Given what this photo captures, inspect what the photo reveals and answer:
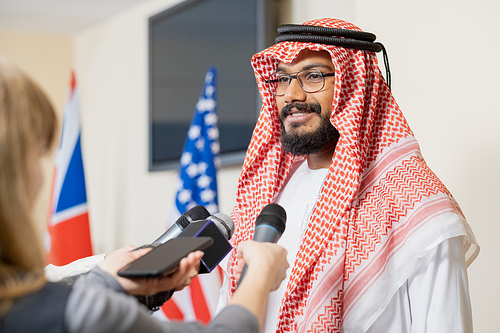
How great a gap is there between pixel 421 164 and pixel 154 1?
3194mm

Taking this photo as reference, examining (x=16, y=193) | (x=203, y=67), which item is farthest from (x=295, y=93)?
(x=203, y=67)

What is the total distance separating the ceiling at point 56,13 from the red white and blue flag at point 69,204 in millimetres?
892

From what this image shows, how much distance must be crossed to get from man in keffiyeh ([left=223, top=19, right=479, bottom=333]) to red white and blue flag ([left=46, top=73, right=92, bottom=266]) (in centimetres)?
244

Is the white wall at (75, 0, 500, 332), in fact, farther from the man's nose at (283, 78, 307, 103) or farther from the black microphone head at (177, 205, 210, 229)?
the black microphone head at (177, 205, 210, 229)

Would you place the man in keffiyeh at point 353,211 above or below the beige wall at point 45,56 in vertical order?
below

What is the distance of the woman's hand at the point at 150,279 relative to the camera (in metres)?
0.98

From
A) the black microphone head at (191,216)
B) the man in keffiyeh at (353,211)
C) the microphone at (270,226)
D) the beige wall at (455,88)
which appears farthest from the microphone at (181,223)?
the beige wall at (455,88)

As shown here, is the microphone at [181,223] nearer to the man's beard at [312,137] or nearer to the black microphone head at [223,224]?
the black microphone head at [223,224]

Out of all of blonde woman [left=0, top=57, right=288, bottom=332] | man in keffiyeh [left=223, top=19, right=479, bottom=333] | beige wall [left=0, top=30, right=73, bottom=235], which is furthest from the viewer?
beige wall [left=0, top=30, right=73, bottom=235]

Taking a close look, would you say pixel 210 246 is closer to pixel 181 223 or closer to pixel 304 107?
pixel 181 223

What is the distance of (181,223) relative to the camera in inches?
50.9

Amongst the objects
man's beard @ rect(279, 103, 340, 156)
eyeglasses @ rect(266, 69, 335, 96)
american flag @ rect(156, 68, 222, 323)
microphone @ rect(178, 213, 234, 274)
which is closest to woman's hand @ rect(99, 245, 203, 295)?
microphone @ rect(178, 213, 234, 274)

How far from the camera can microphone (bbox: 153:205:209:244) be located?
4.09ft

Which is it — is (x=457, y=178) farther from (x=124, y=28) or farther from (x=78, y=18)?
(x=78, y=18)
